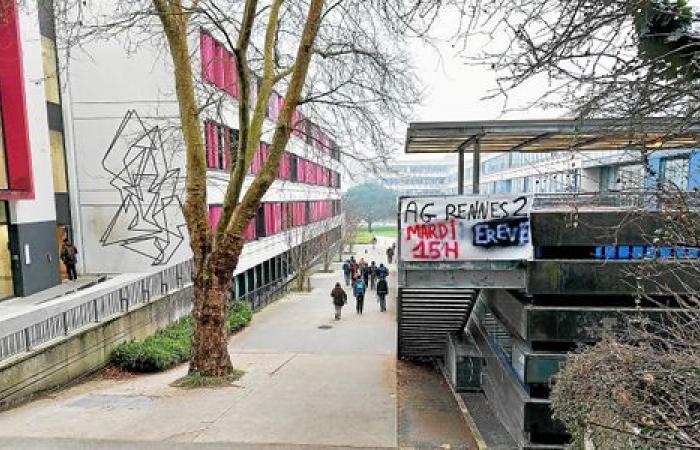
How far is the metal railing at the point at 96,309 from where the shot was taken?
26.5 ft

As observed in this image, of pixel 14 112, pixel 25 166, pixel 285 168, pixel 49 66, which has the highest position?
pixel 49 66

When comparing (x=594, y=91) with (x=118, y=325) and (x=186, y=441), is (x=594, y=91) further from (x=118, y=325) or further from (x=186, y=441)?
(x=118, y=325)

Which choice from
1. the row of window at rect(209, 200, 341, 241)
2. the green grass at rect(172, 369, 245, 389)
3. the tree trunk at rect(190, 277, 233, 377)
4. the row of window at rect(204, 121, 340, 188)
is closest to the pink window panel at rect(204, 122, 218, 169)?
the row of window at rect(204, 121, 340, 188)

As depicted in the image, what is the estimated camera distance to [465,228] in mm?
6824

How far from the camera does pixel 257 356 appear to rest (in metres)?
11.8

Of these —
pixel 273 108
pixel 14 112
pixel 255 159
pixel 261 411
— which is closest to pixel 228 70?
pixel 255 159

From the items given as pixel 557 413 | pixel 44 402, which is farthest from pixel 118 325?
pixel 557 413

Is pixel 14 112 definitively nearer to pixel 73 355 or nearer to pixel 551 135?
pixel 73 355

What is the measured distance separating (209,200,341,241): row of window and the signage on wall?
910 cm

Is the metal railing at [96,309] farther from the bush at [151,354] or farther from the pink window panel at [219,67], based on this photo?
the pink window panel at [219,67]

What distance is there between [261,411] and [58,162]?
13.5m

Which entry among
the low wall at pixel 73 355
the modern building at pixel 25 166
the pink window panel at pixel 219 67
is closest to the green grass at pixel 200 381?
the low wall at pixel 73 355

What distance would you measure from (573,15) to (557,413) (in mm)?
4288

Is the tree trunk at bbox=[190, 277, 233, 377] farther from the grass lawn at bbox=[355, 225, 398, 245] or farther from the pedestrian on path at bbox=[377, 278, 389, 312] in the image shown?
the grass lawn at bbox=[355, 225, 398, 245]
